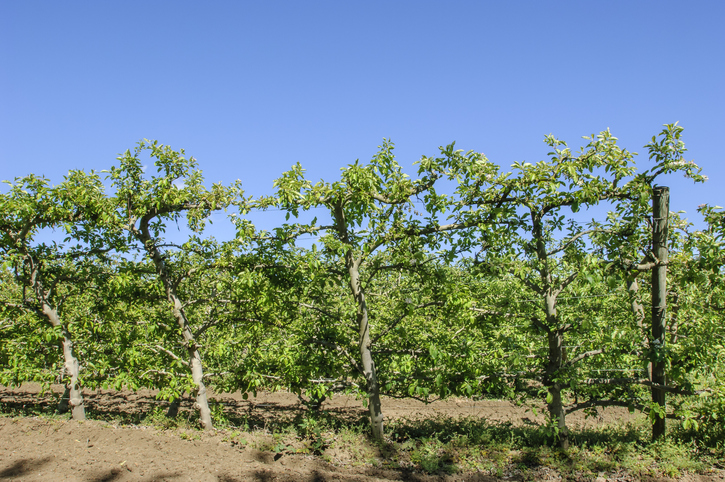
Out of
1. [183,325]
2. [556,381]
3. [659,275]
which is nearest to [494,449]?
[556,381]

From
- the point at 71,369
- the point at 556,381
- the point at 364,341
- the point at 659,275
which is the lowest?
the point at 71,369

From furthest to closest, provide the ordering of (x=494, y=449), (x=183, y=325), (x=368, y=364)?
1. (x=183, y=325)
2. (x=368, y=364)
3. (x=494, y=449)

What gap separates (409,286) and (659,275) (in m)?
3.60

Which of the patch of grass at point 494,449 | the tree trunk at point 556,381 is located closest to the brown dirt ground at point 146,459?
the patch of grass at point 494,449

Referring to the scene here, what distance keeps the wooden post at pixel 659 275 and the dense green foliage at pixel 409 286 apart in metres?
0.12

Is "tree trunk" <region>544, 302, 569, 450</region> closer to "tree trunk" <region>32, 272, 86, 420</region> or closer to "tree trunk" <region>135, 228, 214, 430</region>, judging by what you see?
"tree trunk" <region>135, 228, 214, 430</region>

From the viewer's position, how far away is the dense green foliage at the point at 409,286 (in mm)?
5969

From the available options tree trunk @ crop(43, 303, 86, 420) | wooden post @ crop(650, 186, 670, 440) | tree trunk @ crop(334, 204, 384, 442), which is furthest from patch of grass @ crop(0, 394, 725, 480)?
tree trunk @ crop(43, 303, 86, 420)

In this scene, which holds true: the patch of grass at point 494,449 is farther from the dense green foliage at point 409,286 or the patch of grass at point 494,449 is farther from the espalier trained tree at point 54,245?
the espalier trained tree at point 54,245

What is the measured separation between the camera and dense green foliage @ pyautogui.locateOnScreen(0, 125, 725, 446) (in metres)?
5.97

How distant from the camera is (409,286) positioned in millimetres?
7730

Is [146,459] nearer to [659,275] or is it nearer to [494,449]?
[494,449]

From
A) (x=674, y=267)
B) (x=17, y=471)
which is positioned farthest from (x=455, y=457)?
(x=17, y=471)

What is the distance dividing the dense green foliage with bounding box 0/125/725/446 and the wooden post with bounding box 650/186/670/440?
12cm
